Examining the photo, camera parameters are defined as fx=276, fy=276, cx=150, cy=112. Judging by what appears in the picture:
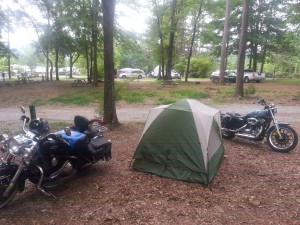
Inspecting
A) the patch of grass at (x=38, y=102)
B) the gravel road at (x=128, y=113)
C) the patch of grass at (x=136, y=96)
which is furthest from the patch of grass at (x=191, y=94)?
the patch of grass at (x=38, y=102)

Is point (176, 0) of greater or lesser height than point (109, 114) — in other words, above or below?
above

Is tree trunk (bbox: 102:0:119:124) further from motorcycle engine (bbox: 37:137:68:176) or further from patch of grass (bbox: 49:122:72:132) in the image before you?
motorcycle engine (bbox: 37:137:68:176)

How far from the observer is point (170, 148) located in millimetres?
5277

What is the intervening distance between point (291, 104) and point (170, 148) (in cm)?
1098

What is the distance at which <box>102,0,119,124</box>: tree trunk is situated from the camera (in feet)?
26.9

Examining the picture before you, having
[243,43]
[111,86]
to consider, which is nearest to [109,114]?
[111,86]

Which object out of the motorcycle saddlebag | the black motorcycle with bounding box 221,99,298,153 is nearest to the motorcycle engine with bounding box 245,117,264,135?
the black motorcycle with bounding box 221,99,298,153

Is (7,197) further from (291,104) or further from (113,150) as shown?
(291,104)

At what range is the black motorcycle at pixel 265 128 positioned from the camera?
21.6 feet

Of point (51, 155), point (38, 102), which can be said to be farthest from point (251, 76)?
point (51, 155)

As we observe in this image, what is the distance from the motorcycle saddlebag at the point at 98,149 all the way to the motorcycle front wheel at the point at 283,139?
13.1ft

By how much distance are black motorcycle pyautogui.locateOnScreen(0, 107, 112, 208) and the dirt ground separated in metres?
0.28

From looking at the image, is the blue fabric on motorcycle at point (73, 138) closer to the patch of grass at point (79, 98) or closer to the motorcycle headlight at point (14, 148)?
the motorcycle headlight at point (14, 148)

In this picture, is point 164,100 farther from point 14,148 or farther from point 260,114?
point 14,148
